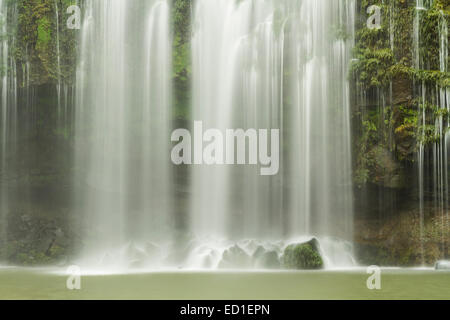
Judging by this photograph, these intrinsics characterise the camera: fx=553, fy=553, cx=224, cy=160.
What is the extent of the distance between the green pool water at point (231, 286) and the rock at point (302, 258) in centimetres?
88

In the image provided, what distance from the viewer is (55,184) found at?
→ 20.3m

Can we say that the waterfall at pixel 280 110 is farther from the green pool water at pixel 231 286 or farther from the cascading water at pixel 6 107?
the cascading water at pixel 6 107

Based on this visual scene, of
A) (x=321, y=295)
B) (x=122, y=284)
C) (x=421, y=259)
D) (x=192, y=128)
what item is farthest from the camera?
(x=192, y=128)

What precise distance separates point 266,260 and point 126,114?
7722 mm

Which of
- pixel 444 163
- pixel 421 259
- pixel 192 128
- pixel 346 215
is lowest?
pixel 421 259

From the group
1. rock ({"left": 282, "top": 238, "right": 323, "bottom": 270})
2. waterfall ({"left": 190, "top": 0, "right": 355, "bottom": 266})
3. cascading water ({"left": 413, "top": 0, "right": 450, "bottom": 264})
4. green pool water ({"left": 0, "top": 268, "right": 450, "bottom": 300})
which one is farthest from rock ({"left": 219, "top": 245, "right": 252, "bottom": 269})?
cascading water ({"left": 413, "top": 0, "right": 450, "bottom": 264})

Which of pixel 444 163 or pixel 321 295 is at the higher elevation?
pixel 444 163

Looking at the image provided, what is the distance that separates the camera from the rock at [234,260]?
15867mm

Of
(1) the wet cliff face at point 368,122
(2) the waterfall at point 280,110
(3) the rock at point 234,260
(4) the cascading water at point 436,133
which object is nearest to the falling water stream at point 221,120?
(2) the waterfall at point 280,110

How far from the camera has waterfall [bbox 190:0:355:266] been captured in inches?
738

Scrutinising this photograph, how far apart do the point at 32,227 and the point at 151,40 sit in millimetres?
8058

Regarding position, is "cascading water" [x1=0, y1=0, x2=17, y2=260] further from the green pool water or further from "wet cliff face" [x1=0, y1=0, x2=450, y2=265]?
the green pool water

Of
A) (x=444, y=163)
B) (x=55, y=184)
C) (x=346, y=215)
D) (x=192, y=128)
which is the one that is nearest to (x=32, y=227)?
(x=55, y=184)

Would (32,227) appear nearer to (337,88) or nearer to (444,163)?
(337,88)
